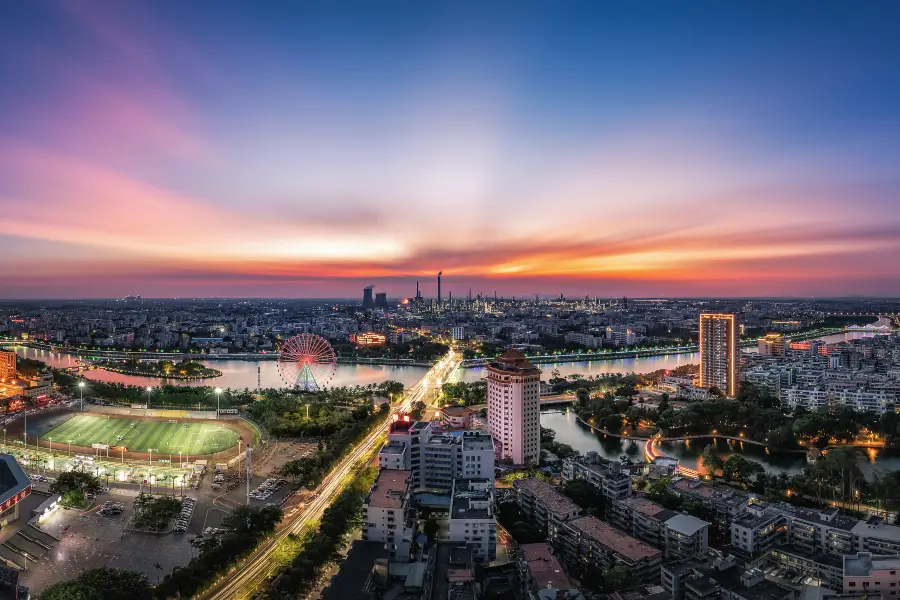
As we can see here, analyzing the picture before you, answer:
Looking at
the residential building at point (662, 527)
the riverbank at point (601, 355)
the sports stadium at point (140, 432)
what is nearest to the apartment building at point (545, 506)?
the residential building at point (662, 527)

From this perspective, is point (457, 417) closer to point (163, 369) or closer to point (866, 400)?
point (866, 400)

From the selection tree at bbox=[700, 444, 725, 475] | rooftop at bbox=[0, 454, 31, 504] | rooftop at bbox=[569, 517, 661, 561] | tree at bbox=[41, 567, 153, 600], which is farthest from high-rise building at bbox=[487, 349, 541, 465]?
rooftop at bbox=[0, 454, 31, 504]

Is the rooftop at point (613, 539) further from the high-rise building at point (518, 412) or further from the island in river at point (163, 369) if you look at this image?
the island in river at point (163, 369)

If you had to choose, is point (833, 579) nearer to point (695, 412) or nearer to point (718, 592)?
point (718, 592)

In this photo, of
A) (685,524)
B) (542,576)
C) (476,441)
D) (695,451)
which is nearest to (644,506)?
(685,524)

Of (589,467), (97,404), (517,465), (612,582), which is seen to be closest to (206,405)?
(97,404)

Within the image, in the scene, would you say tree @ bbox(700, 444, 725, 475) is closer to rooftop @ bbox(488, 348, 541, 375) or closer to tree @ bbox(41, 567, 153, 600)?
rooftop @ bbox(488, 348, 541, 375)
